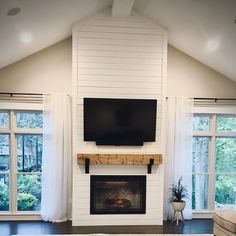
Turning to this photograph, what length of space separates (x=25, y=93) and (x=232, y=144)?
4293 millimetres

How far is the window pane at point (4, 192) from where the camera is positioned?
5.49 metres

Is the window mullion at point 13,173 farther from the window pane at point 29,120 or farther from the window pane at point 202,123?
the window pane at point 202,123

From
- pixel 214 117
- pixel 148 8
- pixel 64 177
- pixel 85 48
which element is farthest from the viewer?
pixel 214 117

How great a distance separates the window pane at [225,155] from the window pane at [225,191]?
0.54ft

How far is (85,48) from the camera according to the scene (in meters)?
4.96

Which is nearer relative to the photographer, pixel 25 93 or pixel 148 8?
pixel 148 8

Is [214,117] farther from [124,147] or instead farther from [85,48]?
[85,48]

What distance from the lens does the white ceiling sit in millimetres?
3510

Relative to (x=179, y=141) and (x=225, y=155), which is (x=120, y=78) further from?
(x=225, y=155)

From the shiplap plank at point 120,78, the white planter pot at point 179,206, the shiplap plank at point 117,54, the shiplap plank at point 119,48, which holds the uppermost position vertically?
the shiplap plank at point 119,48

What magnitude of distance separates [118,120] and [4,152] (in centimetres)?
238

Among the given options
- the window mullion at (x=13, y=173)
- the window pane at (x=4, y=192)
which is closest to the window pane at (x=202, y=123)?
the window mullion at (x=13, y=173)

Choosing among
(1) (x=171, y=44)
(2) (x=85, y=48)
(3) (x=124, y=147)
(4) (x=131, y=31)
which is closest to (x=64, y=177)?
(3) (x=124, y=147)

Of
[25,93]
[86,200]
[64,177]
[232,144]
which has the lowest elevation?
[86,200]
